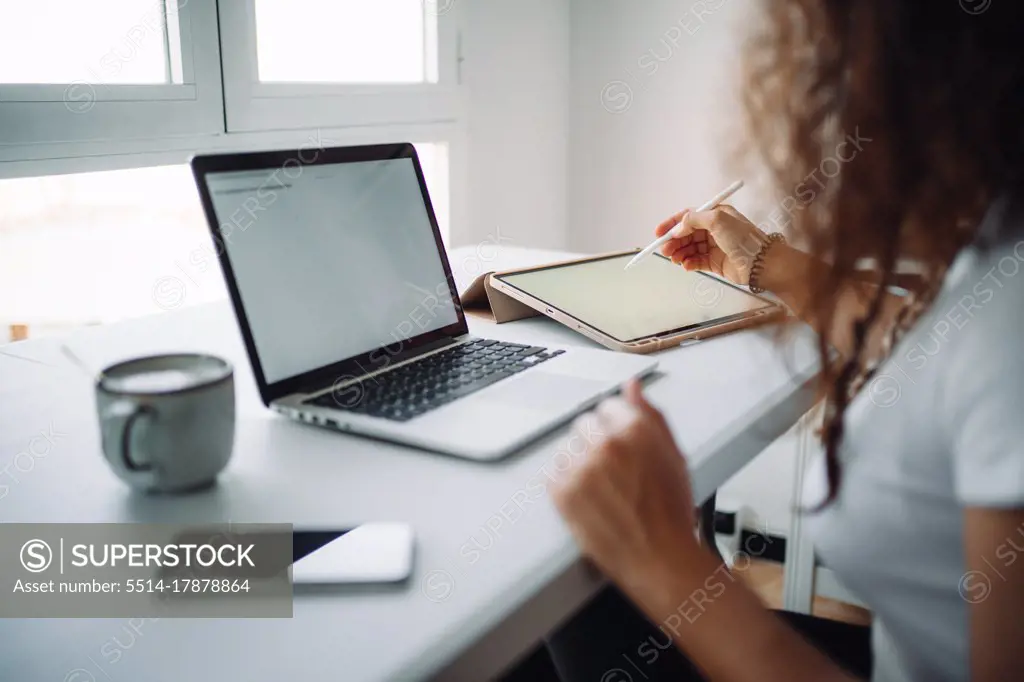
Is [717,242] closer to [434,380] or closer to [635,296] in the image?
[635,296]

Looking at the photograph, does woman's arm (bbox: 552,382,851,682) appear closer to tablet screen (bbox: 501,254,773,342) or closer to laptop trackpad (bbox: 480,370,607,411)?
laptop trackpad (bbox: 480,370,607,411)

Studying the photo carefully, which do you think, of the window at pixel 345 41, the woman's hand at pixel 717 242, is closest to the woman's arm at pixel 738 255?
the woman's hand at pixel 717 242

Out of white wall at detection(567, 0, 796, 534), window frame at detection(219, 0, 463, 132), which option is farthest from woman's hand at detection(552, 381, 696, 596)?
white wall at detection(567, 0, 796, 534)

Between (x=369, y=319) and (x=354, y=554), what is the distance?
0.35 metres

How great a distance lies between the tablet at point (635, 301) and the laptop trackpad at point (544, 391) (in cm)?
15

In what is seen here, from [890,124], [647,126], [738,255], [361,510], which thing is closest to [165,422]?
[361,510]

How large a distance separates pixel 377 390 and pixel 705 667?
36 centimetres

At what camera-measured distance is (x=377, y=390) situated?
2.42ft

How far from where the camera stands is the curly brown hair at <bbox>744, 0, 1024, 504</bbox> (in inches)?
18.1

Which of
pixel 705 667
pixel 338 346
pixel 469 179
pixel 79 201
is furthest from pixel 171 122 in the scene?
pixel 705 667

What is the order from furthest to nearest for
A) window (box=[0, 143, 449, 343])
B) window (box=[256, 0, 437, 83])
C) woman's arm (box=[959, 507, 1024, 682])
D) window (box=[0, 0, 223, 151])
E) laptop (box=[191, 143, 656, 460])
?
window (box=[256, 0, 437, 83]) < window (box=[0, 143, 449, 343]) < window (box=[0, 0, 223, 151]) < laptop (box=[191, 143, 656, 460]) < woman's arm (box=[959, 507, 1024, 682])

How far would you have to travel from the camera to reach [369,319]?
808 millimetres

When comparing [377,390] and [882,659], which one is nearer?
[882,659]

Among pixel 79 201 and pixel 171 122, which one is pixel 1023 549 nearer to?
pixel 171 122
